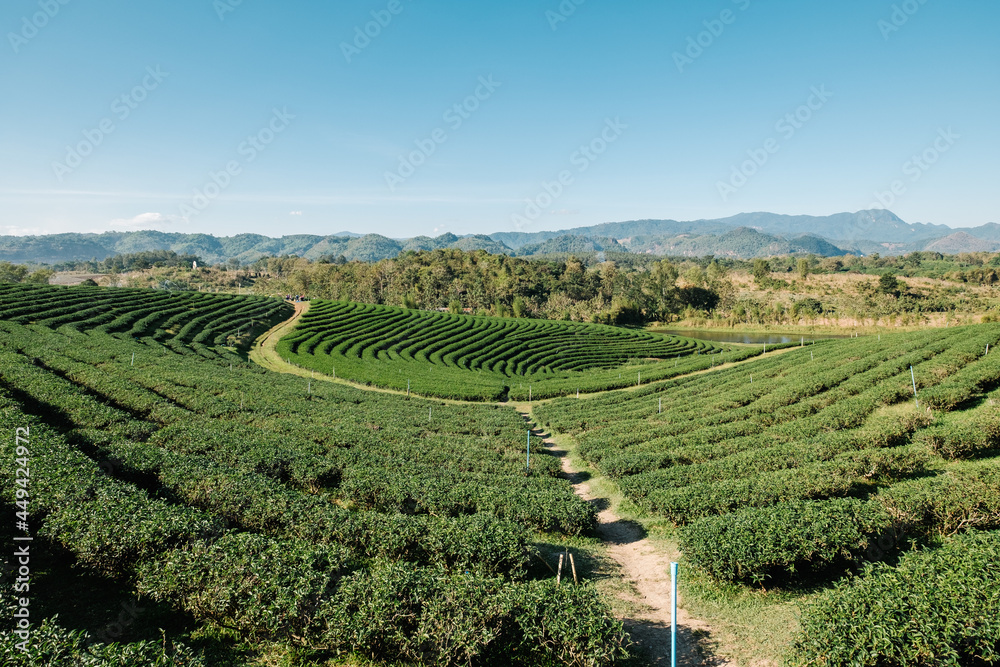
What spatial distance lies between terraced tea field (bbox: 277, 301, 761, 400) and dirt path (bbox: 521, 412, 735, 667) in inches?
1070

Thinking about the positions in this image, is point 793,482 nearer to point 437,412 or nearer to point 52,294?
point 437,412

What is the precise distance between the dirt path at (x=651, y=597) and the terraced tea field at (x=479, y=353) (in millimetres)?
27177

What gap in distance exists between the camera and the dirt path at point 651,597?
862 cm

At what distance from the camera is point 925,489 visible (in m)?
11.8

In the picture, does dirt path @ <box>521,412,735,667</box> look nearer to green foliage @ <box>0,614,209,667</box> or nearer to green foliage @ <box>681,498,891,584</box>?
green foliage @ <box>681,498,891,584</box>

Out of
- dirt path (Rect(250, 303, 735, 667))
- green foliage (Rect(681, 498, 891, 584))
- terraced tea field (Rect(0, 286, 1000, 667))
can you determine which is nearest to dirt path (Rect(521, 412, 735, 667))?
dirt path (Rect(250, 303, 735, 667))

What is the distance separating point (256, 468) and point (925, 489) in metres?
18.6

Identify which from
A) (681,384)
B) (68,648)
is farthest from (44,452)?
(681,384)

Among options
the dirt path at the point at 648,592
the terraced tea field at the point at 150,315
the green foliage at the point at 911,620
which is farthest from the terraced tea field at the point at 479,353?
the green foliage at the point at 911,620

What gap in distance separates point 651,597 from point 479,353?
53.9 meters

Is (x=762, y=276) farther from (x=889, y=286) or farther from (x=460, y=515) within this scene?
Answer: (x=460, y=515)

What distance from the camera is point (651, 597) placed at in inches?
420

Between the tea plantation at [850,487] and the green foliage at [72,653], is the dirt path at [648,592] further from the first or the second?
the green foliage at [72,653]

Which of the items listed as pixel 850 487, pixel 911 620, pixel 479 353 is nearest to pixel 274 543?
pixel 911 620
